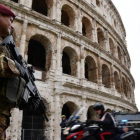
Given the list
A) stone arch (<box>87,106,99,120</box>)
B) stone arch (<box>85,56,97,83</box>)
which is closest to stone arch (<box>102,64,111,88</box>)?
stone arch (<box>85,56,97,83</box>)

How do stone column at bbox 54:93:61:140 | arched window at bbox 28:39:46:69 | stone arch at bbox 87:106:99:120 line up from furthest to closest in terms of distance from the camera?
arched window at bbox 28:39:46:69, stone arch at bbox 87:106:99:120, stone column at bbox 54:93:61:140

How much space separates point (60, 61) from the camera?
11.7 m

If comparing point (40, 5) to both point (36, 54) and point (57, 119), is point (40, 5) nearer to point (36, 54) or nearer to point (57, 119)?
point (36, 54)

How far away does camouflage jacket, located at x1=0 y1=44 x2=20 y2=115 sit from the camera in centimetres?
164

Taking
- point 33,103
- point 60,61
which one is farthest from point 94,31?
point 33,103

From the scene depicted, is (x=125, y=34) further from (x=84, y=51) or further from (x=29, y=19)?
(x=29, y=19)

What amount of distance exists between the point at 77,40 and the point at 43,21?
3.21 meters

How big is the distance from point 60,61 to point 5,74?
1004 centimetres

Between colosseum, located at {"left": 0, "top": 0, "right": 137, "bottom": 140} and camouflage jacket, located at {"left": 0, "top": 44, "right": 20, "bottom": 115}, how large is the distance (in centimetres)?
750

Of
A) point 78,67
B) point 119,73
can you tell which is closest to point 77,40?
point 78,67

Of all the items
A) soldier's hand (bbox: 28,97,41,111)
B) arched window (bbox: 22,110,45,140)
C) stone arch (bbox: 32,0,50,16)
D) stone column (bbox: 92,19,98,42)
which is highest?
stone arch (bbox: 32,0,50,16)

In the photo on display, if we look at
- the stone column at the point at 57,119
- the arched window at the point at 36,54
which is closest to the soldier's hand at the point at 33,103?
the stone column at the point at 57,119

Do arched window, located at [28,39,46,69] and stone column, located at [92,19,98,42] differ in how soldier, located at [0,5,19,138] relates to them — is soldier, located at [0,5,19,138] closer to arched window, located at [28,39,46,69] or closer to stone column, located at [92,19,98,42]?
arched window, located at [28,39,46,69]

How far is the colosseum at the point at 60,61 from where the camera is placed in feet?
33.3
